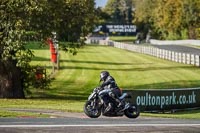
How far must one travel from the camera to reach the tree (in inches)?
1123

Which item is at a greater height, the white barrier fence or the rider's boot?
the rider's boot

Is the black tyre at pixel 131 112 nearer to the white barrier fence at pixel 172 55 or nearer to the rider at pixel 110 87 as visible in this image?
the rider at pixel 110 87

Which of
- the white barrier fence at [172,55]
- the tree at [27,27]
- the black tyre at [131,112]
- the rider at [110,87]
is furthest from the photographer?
the white barrier fence at [172,55]

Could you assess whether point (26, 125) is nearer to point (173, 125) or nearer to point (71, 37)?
point (173, 125)

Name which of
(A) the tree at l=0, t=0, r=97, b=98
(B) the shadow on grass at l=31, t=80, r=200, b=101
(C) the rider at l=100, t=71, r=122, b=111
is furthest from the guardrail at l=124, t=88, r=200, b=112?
(B) the shadow on grass at l=31, t=80, r=200, b=101

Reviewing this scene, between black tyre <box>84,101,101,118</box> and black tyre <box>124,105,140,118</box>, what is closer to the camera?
black tyre <box>84,101,101,118</box>

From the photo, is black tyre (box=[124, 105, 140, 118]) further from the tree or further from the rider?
the tree

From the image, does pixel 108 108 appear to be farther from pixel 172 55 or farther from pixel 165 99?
pixel 172 55

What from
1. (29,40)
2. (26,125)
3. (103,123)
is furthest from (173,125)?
(29,40)

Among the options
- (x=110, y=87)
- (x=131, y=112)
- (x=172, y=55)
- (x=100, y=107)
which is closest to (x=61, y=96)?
(x=131, y=112)

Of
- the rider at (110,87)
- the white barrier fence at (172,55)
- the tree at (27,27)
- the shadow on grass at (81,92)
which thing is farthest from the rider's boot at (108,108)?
the white barrier fence at (172,55)

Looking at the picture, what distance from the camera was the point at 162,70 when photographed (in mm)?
51438

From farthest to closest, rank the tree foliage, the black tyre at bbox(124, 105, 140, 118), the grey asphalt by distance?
the tree foliage
the black tyre at bbox(124, 105, 140, 118)
the grey asphalt

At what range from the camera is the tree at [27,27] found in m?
28.5
